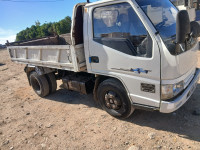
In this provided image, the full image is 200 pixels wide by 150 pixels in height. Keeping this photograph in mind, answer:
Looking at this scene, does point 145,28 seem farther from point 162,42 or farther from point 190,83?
point 190,83

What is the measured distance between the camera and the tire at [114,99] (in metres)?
3.31

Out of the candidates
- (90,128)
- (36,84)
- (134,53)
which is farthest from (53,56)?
(134,53)

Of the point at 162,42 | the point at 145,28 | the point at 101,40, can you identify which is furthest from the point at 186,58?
the point at 101,40

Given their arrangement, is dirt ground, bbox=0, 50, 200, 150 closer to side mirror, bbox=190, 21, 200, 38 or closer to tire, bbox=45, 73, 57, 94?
tire, bbox=45, 73, 57, 94

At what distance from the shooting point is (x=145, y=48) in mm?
2799

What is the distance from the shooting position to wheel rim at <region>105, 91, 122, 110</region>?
3.42 metres

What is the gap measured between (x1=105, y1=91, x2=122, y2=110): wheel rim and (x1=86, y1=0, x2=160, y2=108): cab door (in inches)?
13.9

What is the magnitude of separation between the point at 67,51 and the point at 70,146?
2.01 metres

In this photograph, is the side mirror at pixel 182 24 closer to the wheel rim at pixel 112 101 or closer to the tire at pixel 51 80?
the wheel rim at pixel 112 101

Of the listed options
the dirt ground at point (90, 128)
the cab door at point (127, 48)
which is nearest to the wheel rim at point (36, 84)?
the dirt ground at point (90, 128)

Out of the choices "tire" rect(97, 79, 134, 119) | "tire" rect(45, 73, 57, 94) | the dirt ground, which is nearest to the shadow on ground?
the dirt ground

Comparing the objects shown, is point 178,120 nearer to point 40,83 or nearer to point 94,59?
point 94,59

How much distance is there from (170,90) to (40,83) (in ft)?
12.5

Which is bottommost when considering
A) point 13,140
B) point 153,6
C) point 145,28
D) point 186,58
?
point 13,140
